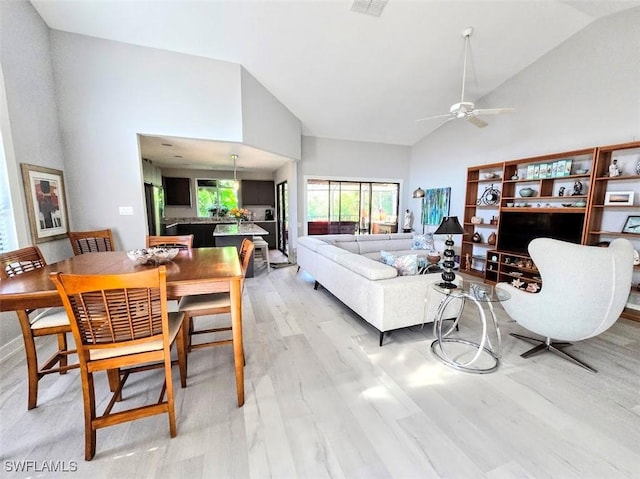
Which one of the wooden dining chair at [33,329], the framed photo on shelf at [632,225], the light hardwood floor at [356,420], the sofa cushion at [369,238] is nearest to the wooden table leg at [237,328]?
the light hardwood floor at [356,420]

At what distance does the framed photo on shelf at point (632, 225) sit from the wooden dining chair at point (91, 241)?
6.77m

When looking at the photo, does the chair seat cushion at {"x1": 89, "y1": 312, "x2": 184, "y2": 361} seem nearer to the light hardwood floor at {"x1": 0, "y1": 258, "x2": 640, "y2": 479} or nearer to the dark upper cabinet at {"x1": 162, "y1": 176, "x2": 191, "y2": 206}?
the light hardwood floor at {"x1": 0, "y1": 258, "x2": 640, "y2": 479}

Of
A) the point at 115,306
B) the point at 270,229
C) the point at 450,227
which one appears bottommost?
the point at 270,229

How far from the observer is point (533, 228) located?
4262mm

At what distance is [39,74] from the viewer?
3.00 m

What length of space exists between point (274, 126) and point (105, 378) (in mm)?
4371

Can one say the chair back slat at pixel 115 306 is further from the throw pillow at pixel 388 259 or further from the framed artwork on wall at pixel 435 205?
the framed artwork on wall at pixel 435 205

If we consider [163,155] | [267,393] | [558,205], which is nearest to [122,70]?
[163,155]

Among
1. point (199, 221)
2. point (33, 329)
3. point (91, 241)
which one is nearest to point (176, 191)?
point (199, 221)

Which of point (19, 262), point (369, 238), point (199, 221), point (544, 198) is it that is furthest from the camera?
point (199, 221)

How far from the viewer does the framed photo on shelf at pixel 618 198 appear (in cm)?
331

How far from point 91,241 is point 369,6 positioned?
14.9ft

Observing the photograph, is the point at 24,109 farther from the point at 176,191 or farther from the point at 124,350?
the point at 176,191

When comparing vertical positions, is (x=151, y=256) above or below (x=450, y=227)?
below
